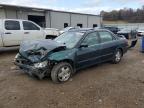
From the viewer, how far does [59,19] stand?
83.4 ft

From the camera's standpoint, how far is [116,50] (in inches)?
273

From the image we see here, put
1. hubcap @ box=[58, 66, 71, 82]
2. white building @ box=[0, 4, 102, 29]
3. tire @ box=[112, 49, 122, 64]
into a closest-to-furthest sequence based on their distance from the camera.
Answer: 1. hubcap @ box=[58, 66, 71, 82]
2. tire @ box=[112, 49, 122, 64]
3. white building @ box=[0, 4, 102, 29]

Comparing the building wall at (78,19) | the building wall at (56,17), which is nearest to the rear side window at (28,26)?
the building wall at (56,17)

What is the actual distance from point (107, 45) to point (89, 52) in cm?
113

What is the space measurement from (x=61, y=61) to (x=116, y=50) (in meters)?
2.99

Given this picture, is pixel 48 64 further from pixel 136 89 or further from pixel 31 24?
pixel 31 24

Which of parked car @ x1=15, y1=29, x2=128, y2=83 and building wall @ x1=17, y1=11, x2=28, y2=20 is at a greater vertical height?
building wall @ x1=17, y1=11, x2=28, y2=20

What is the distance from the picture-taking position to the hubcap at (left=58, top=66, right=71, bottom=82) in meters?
4.88

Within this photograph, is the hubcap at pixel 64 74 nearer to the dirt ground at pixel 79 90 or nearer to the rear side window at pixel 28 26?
the dirt ground at pixel 79 90

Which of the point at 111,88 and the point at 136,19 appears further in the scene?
the point at 136,19

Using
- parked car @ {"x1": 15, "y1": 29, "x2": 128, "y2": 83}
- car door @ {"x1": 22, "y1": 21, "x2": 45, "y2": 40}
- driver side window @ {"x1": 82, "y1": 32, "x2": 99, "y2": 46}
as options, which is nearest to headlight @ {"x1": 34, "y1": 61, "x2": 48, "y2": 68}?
parked car @ {"x1": 15, "y1": 29, "x2": 128, "y2": 83}

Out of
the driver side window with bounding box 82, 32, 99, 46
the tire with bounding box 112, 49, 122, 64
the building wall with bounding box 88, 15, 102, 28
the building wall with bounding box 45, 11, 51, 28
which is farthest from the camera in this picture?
the building wall with bounding box 88, 15, 102, 28

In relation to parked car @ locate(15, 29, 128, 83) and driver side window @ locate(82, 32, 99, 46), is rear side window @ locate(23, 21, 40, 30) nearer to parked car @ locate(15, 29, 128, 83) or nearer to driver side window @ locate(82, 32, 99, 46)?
parked car @ locate(15, 29, 128, 83)

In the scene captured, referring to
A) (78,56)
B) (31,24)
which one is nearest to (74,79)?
(78,56)
